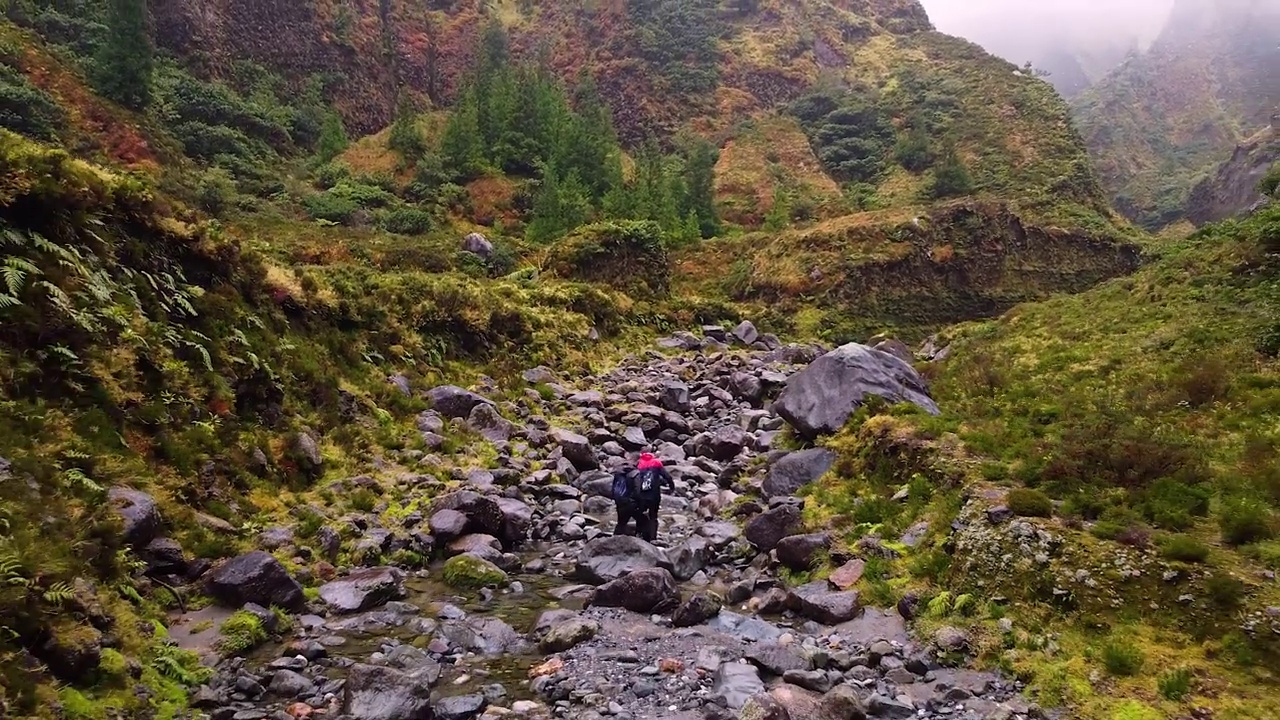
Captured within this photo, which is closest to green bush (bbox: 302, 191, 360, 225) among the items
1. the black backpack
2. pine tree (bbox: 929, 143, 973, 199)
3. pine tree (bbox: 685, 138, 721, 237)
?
pine tree (bbox: 685, 138, 721, 237)

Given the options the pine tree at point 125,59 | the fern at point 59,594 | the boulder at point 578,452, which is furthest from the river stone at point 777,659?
the pine tree at point 125,59

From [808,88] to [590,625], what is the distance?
102 m

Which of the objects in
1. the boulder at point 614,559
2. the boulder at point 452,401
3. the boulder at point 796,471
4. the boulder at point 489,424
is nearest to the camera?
the boulder at point 614,559

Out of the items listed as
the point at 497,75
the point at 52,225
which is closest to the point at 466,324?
the point at 52,225

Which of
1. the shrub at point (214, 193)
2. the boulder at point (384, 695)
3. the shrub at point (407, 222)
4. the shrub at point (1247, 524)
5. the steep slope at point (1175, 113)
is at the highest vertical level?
the steep slope at point (1175, 113)

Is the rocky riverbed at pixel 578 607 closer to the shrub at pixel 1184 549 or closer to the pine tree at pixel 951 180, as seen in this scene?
the shrub at pixel 1184 549

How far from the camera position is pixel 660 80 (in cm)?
9694

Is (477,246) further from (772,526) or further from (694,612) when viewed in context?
(694,612)

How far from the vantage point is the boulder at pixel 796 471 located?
51.0 ft

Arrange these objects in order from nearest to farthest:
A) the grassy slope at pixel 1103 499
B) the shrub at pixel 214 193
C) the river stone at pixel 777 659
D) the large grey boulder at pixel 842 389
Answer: the grassy slope at pixel 1103 499 < the river stone at pixel 777 659 < the large grey boulder at pixel 842 389 < the shrub at pixel 214 193

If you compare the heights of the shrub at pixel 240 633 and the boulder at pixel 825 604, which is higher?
the shrub at pixel 240 633

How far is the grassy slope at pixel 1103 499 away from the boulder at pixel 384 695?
6.27m

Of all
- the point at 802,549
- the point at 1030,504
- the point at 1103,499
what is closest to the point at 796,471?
the point at 802,549

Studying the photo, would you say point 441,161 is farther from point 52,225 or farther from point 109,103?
point 52,225
